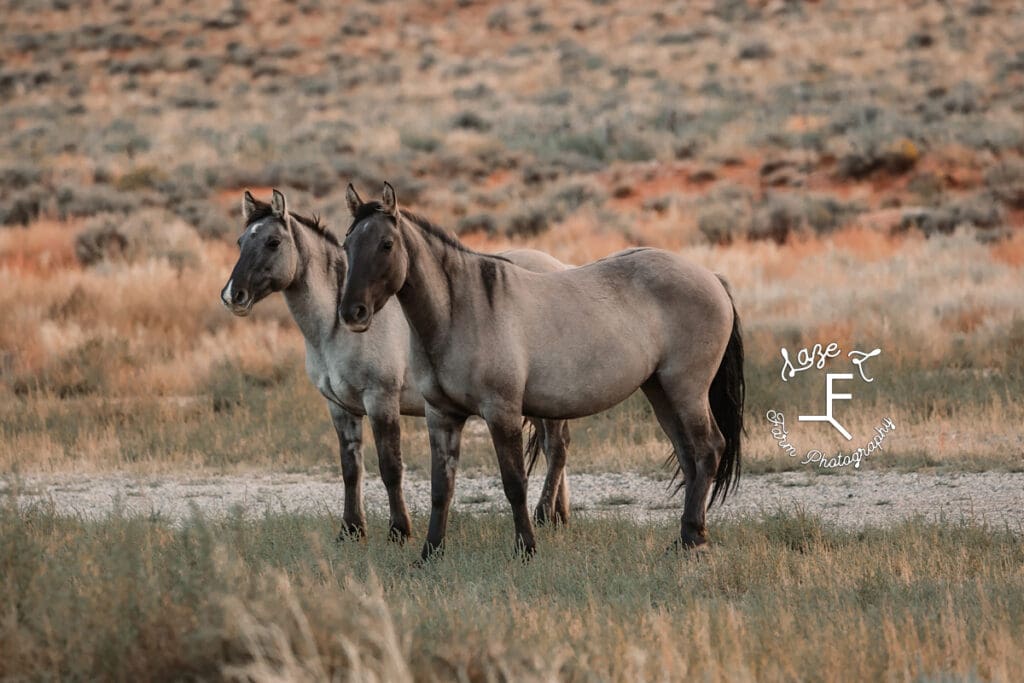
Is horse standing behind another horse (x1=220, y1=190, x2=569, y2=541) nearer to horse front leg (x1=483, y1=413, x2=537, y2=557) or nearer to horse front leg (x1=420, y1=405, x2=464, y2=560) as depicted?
horse front leg (x1=420, y1=405, x2=464, y2=560)

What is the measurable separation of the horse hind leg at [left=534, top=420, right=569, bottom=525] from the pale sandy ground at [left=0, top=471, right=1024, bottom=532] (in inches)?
16.0

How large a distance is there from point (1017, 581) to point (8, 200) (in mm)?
26172

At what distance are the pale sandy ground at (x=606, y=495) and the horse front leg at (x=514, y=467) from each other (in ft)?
5.69

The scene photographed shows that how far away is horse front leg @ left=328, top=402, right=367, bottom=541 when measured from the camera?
879cm

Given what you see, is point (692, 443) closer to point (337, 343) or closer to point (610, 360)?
point (610, 360)

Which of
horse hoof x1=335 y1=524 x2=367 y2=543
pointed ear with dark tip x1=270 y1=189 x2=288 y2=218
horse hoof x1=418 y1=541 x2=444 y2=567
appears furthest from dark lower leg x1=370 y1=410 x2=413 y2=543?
pointed ear with dark tip x1=270 y1=189 x2=288 y2=218

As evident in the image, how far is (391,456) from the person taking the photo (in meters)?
8.61

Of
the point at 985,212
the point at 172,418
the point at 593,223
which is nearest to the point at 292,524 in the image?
the point at 172,418

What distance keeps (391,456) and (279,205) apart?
6.17ft

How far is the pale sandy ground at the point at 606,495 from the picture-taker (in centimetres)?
948

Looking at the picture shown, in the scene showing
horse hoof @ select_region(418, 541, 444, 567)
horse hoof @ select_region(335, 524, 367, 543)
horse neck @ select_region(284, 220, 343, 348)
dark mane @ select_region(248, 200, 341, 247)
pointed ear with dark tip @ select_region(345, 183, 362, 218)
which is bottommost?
horse hoof @ select_region(335, 524, 367, 543)

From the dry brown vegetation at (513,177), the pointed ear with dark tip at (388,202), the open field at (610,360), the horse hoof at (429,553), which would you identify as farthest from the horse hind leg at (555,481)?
the pointed ear with dark tip at (388,202)

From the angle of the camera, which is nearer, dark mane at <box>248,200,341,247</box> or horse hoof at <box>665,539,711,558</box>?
horse hoof at <box>665,539,711,558</box>

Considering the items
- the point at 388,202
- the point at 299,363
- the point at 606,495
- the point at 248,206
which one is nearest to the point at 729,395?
the point at 606,495
